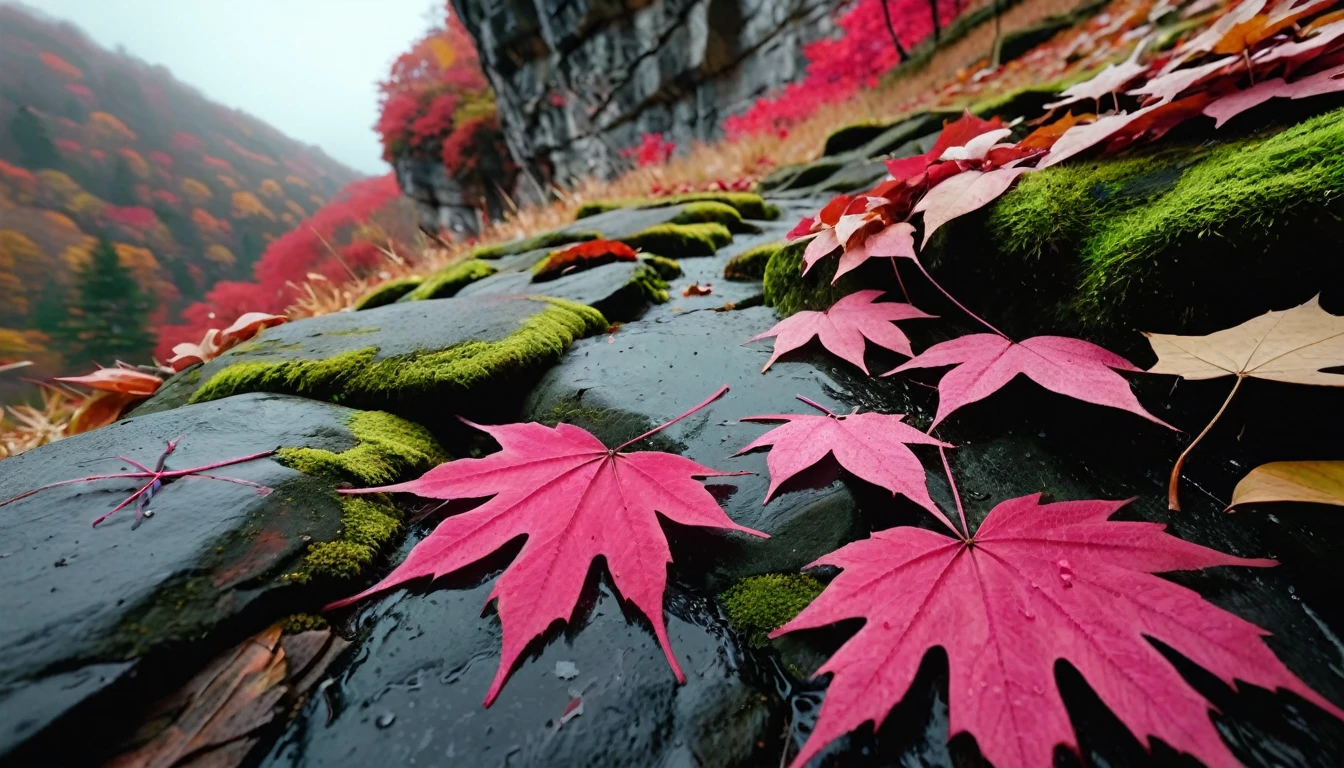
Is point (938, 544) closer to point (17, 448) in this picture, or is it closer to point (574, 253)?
point (574, 253)

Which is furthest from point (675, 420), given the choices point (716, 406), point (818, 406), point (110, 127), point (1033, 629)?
point (110, 127)

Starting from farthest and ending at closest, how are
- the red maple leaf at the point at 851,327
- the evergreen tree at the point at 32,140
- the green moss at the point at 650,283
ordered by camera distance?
the evergreen tree at the point at 32,140
the green moss at the point at 650,283
the red maple leaf at the point at 851,327

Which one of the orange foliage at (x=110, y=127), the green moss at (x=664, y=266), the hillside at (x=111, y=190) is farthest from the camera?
the orange foliage at (x=110, y=127)

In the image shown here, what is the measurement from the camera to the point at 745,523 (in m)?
0.82

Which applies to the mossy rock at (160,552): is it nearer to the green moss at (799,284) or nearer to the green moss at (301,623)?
the green moss at (301,623)

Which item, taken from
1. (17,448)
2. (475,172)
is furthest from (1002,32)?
(475,172)

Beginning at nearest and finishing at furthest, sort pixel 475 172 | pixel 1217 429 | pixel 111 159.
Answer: pixel 1217 429 < pixel 475 172 < pixel 111 159

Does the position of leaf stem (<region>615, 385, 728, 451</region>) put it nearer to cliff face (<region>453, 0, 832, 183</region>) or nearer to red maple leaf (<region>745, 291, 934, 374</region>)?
red maple leaf (<region>745, 291, 934, 374</region>)

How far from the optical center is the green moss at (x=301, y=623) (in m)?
0.69

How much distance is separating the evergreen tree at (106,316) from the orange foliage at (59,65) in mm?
13700

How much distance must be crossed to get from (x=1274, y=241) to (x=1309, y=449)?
0.99ft

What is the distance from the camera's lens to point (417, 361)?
1295 millimetres

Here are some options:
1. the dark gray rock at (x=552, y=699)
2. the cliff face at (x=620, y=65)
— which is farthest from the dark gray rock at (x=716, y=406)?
the cliff face at (x=620, y=65)

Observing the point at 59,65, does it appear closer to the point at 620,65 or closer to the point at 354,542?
the point at 620,65
